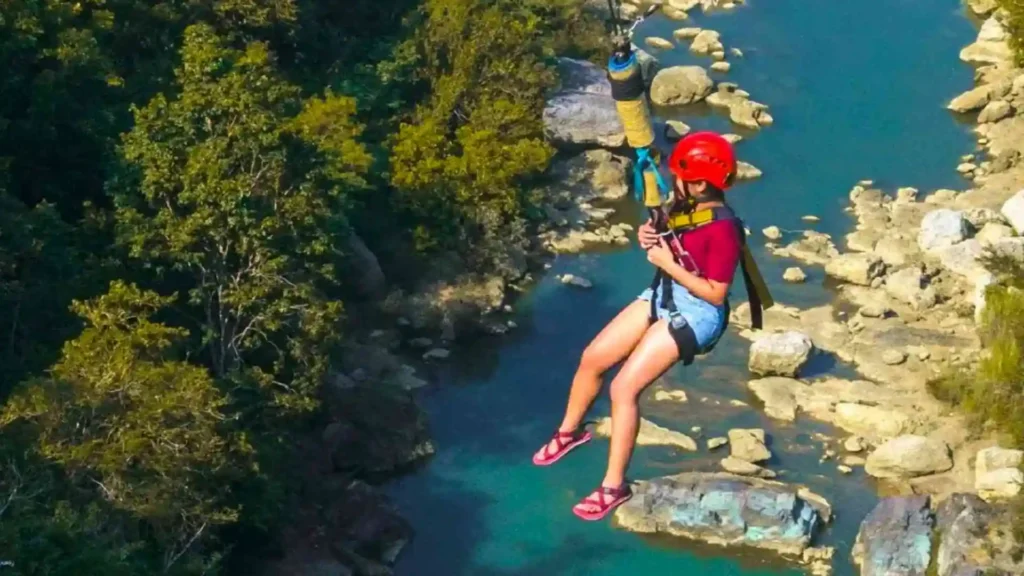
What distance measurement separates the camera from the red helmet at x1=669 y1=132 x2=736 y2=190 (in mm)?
7039

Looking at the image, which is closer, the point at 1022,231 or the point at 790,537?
the point at 790,537

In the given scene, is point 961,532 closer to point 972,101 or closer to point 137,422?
point 137,422

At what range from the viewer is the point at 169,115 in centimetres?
1608

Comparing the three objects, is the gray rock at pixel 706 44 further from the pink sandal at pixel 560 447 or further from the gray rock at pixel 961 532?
the pink sandal at pixel 560 447

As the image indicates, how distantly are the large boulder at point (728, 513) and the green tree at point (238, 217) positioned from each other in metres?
4.18

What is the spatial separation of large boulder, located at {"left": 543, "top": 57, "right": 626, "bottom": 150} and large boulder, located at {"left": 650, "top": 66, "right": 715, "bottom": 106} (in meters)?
2.32

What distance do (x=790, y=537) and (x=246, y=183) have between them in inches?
282

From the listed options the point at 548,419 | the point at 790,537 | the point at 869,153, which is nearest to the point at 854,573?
the point at 790,537

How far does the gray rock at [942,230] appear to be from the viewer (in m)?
22.9

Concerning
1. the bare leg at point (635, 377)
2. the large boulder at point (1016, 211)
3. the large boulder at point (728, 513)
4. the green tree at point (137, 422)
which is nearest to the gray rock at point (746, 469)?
the large boulder at point (728, 513)

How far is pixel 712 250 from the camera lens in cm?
725

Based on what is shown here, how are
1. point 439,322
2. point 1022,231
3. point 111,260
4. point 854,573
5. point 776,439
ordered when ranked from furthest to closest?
point 1022,231
point 439,322
point 776,439
point 854,573
point 111,260

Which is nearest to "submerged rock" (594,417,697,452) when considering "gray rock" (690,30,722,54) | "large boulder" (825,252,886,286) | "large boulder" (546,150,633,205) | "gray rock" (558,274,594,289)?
"gray rock" (558,274,594,289)

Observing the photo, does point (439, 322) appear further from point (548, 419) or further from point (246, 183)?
point (246, 183)
